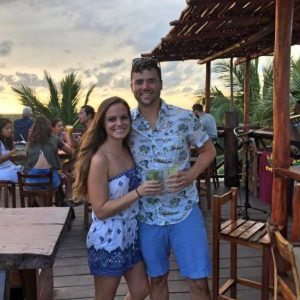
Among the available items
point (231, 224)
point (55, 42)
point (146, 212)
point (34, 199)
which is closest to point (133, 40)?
point (55, 42)

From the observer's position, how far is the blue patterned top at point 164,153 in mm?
1959

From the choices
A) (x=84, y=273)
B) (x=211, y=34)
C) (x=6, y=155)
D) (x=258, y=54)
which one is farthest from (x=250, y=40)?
(x=84, y=273)

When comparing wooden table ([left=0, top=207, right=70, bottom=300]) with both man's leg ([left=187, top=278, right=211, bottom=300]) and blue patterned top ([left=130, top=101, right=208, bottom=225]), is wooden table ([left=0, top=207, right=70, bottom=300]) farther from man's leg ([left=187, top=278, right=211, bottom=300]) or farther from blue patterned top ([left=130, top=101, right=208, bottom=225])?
man's leg ([left=187, top=278, right=211, bottom=300])

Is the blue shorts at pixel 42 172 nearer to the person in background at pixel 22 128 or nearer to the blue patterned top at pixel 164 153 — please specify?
the blue patterned top at pixel 164 153

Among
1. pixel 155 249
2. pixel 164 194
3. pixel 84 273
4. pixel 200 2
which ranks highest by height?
pixel 200 2

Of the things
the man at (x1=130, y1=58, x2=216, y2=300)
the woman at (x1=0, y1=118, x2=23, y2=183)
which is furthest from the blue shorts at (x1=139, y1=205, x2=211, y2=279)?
the woman at (x1=0, y1=118, x2=23, y2=183)

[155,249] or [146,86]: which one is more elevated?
[146,86]

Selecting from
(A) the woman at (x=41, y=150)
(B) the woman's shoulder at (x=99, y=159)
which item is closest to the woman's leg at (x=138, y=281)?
(B) the woman's shoulder at (x=99, y=159)

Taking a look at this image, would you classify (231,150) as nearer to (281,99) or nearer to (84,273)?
(84,273)

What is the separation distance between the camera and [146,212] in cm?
199

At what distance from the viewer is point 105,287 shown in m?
1.91

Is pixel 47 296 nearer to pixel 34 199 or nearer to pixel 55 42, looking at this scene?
pixel 34 199

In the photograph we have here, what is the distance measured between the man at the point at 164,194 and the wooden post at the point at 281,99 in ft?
2.78

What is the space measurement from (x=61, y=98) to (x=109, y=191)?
38.0 feet
